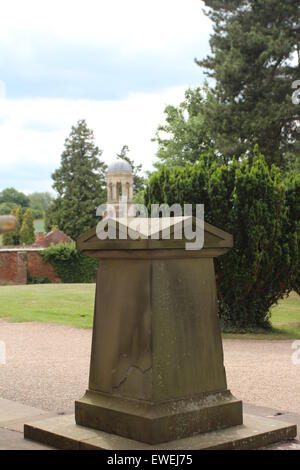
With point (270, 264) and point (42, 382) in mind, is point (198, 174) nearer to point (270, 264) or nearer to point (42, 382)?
point (270, 264)

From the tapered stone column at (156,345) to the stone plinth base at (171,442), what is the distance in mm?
69

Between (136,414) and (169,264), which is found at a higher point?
(169,264)

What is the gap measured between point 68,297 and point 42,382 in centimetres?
1107

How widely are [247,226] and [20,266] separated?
77.4ft

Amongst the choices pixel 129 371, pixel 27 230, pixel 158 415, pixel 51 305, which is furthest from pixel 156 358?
pixel 27 230

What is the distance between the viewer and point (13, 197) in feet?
257

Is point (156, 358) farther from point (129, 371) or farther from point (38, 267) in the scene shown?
point (38, 267)

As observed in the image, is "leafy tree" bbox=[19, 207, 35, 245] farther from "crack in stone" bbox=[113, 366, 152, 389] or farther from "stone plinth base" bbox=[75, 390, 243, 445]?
"crack in stone" bbox=[113, 366, 152, 389]

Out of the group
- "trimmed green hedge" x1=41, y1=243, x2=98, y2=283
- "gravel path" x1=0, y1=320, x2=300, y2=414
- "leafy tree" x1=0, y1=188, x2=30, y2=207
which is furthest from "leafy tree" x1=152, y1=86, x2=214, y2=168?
"leafy tree" x1=0, y1=188, x2=30, y2=207

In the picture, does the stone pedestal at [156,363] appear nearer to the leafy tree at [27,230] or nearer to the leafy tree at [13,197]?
the leafy tree at [27,230]

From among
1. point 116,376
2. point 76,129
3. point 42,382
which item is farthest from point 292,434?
point 76,129

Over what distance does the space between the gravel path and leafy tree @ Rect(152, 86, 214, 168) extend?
22769mm

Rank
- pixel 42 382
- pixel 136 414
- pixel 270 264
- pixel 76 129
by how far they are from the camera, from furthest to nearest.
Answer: pixel 76 129
pixel 270 264
pixel 42 382
pixel 136 414
